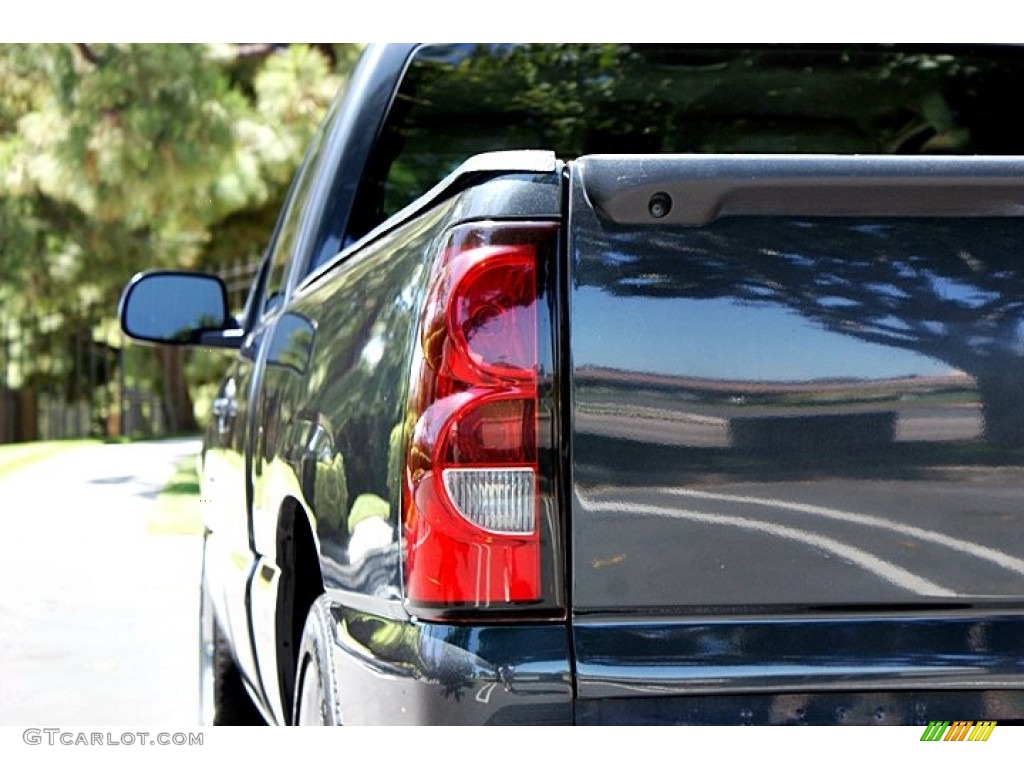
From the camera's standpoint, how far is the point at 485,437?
6.82 feet

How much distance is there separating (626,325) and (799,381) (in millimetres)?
242

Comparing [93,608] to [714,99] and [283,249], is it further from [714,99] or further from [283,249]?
[714,99]

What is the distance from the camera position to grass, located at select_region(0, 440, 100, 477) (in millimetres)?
14861

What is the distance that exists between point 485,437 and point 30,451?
1581 cm

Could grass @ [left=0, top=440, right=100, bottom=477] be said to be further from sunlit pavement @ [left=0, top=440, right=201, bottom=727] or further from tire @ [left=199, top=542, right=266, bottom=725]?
tire @ [left=199, top=542, right=266, bottom=725]

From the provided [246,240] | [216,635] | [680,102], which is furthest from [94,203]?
[680,102]

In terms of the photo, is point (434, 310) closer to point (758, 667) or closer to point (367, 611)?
point (367, 611)

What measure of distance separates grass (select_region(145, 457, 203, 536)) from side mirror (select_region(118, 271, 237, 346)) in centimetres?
471

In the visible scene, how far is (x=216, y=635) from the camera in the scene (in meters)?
4.75

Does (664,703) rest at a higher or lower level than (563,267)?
lower
